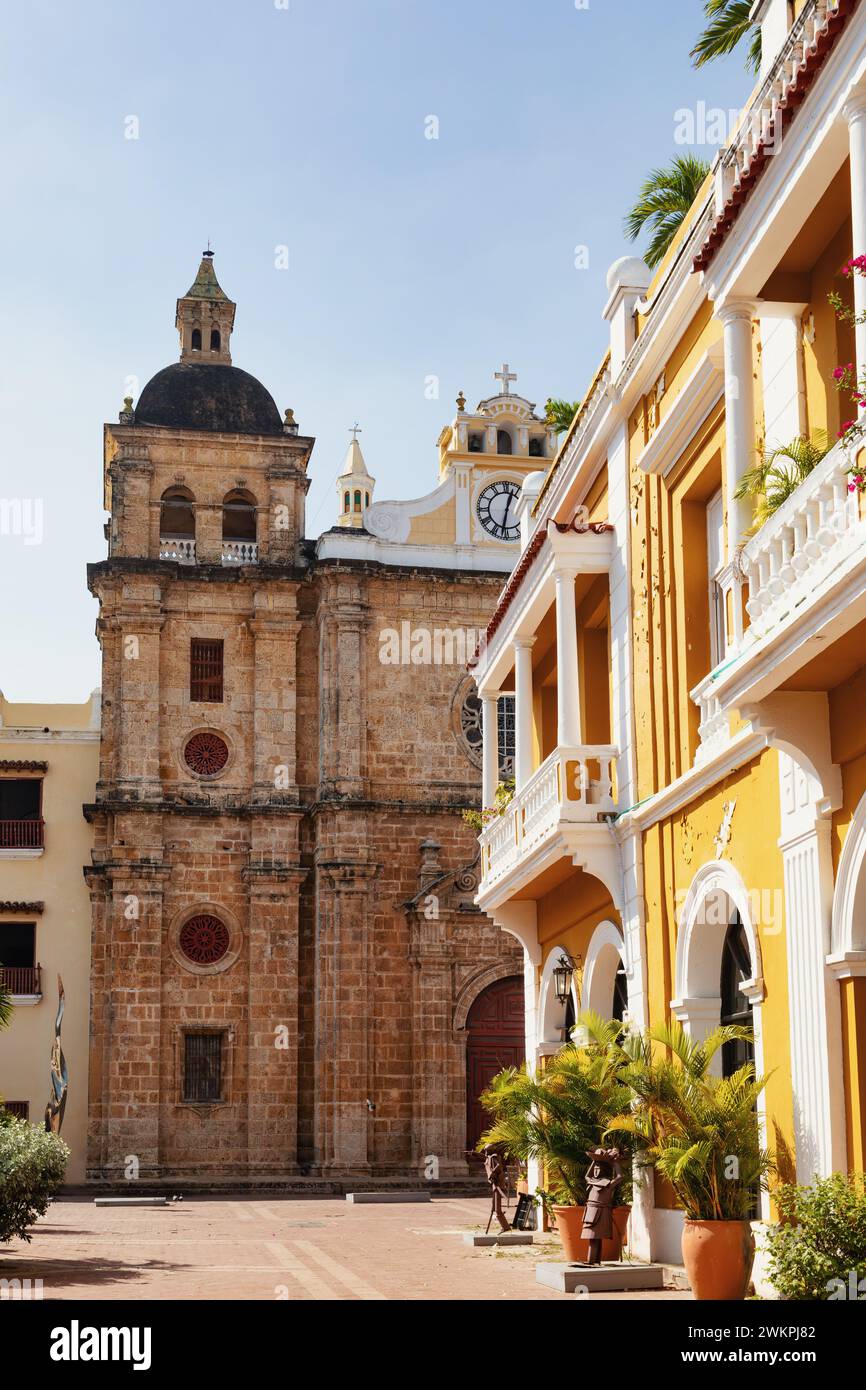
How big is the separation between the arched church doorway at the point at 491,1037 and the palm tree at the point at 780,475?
25.3 metres

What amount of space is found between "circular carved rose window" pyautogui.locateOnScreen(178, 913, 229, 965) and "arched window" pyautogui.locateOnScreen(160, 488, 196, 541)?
8382 millimetres

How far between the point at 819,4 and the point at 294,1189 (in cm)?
2705

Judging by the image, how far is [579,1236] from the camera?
1585 centimetres

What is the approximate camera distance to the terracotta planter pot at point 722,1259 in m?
12.5

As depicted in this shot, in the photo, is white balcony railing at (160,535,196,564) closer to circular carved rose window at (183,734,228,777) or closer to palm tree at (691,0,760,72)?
circular carved rose window at (183,734,228,777)

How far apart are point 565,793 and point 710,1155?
20.6 feet

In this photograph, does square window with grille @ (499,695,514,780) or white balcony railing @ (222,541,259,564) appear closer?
square window with grille @ (499,695,514,780)

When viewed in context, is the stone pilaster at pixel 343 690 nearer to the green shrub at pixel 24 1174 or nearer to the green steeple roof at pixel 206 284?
the green steeple roof at pixel 206 284

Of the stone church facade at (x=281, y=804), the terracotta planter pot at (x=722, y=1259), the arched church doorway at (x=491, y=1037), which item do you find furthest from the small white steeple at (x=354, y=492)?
the terracotta planter pot at (x=722, y=1259)

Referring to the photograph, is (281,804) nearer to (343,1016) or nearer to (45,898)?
(343,1016)

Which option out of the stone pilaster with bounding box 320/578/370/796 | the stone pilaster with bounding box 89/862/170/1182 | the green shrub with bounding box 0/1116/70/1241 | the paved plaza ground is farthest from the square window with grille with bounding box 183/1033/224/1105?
the green shrub with bounding box 0/1116/70/1241

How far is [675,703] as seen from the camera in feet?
55.0

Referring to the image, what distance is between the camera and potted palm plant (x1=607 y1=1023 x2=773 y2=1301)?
41.2ft

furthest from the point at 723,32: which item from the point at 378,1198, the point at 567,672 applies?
the point at 378,1198
